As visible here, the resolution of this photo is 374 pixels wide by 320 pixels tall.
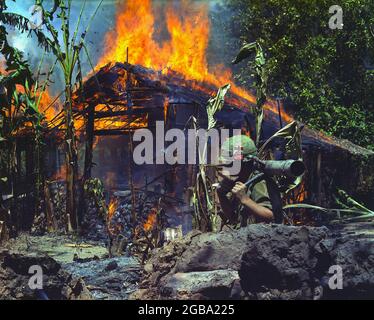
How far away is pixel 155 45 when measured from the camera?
13344mm

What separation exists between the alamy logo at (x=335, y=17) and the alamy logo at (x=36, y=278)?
9726 mm

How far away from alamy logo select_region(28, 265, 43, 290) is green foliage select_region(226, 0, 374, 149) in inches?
344

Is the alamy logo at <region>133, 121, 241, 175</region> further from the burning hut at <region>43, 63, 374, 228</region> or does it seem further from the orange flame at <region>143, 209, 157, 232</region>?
the orange flame at <region>143, 209, 157, 232</region>

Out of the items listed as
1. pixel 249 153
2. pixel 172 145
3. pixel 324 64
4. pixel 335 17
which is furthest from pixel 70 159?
pixel 335 17

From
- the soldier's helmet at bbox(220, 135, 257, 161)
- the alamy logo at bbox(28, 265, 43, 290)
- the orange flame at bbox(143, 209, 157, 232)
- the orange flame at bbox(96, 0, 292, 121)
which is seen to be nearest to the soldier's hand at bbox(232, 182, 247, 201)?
the soldier's helmet at bbox(220, 135, 257, 161)

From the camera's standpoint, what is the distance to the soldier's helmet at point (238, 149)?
178 inches

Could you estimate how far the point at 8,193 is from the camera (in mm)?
8922

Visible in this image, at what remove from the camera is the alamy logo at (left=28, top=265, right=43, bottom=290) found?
15.2 feet

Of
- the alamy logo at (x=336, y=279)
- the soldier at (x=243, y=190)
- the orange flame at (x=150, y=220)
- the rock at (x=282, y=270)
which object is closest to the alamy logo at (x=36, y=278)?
the rock at (x=282, y=270)

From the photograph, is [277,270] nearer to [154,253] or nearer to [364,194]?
[154,253]

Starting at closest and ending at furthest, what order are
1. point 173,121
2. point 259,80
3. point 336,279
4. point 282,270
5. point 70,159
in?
point 282,270 < point 336,279 < point 259,80 < point 70,159 < point 173,121

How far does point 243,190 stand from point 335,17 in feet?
29.5

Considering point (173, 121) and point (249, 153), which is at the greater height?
point (173, 121)

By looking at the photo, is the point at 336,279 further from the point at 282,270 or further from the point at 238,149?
the point at 238,149
